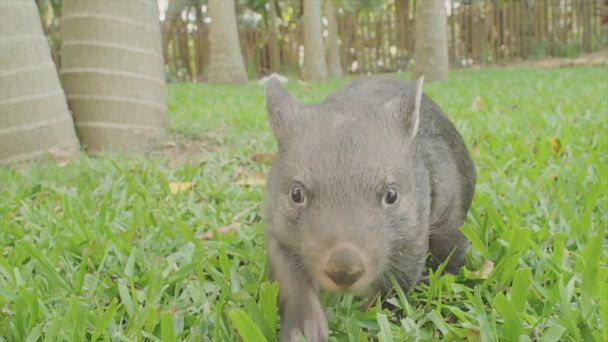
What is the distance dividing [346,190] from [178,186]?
6.65 feet

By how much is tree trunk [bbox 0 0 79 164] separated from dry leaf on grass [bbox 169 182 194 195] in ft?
3.43

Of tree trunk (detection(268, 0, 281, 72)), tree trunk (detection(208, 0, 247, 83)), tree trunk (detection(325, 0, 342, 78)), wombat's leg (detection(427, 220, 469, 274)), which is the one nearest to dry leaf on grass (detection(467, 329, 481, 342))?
wombat's leg (detection(427, 220, 469, 274))

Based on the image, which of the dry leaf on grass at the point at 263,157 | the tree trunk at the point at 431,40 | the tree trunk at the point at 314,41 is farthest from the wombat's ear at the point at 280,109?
the tree trunk at the point at 314,41

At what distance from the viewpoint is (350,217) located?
1775 millimetres

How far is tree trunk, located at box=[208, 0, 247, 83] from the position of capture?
13.1 metres

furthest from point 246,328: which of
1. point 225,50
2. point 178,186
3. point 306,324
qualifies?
point 225,50

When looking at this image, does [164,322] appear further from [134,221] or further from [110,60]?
[110,60]

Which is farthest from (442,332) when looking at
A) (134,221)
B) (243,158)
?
(243,158)

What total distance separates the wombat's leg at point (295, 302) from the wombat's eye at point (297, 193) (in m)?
0.18

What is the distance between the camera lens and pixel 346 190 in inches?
71.8

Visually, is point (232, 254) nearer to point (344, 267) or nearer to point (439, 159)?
point (439, 159)

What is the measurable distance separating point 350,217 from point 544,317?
63cm

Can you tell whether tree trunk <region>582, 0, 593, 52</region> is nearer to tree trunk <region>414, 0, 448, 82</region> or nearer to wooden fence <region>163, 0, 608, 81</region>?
wooden fence <region>163, 0, 608, 81</region>

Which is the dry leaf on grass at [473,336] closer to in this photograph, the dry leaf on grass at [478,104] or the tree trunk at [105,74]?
the tree trunk at [105,74]
